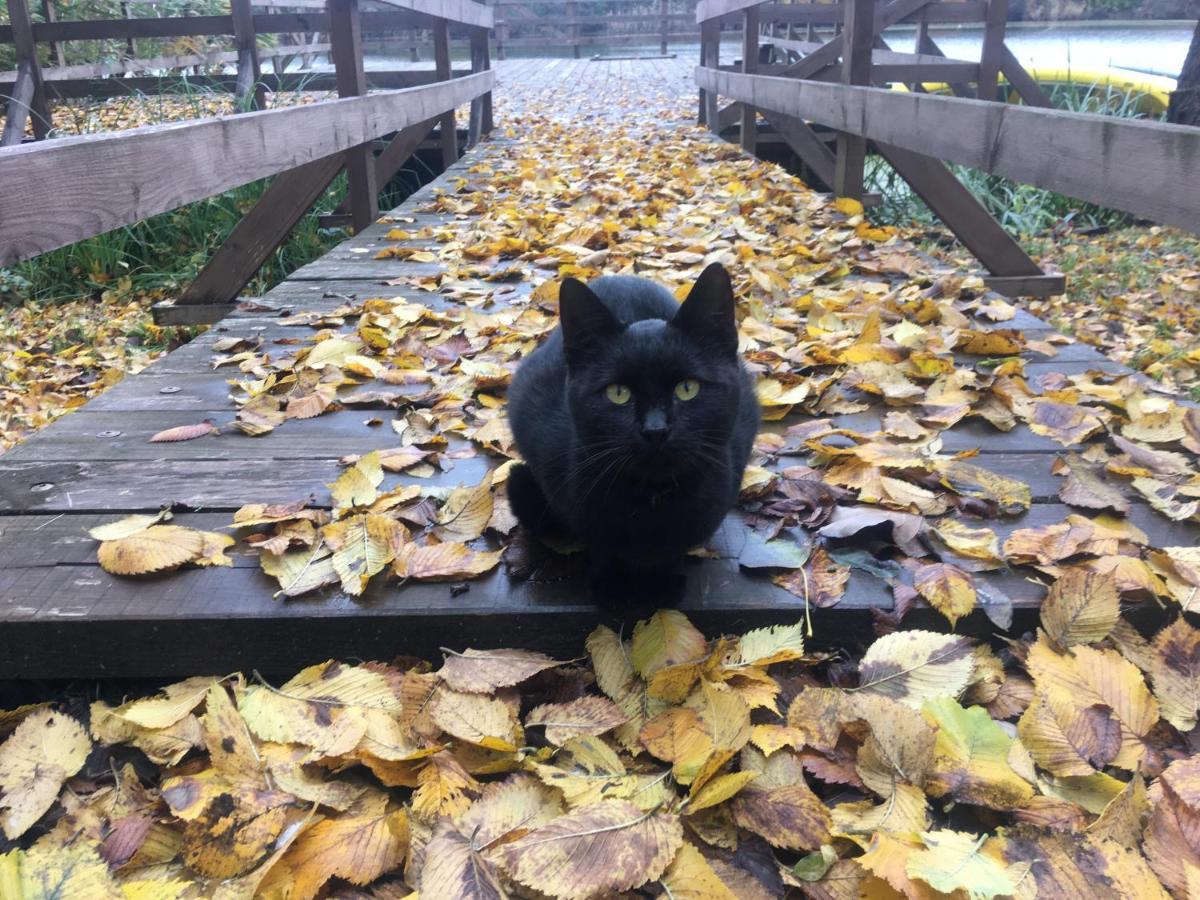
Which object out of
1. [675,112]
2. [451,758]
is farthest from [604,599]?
[675,112]

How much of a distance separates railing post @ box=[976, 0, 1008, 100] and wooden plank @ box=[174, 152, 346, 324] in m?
5.61

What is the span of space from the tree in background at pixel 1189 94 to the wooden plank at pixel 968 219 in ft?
7.92

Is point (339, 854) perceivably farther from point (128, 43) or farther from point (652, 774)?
point (128, 43)

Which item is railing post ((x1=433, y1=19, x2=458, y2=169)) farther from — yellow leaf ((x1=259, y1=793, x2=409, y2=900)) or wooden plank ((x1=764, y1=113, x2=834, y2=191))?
yellow leaf ((x1=259, y1=793, x2=409, y2=900))

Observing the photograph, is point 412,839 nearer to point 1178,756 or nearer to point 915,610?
point 915,610

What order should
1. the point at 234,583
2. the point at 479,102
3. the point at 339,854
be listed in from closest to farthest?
1. the point at 339,854
2. the point at 234,583
3. the point at 479,102

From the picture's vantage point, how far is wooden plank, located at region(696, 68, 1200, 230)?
2027mm

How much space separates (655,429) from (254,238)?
353cm

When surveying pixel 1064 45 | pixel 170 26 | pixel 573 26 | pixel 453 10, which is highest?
pixel 573 26

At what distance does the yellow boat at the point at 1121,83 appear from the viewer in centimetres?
763

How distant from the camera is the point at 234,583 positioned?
1659mm

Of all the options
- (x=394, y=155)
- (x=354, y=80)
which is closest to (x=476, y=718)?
(x=354, y=80)

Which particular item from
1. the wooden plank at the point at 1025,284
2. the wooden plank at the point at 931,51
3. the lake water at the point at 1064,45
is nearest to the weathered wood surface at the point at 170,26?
the wooden plank at the point at 931,51

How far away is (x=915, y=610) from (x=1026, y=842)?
48 centimetres
